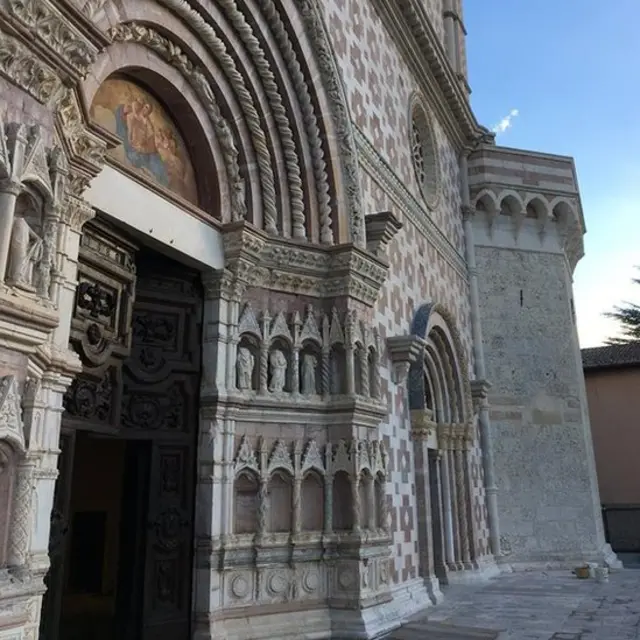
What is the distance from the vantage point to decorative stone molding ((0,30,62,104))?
3.29 metres

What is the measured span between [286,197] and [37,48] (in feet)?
11.8

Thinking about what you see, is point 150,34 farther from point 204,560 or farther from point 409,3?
point 409,3

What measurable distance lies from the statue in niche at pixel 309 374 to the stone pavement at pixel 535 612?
7.70ft

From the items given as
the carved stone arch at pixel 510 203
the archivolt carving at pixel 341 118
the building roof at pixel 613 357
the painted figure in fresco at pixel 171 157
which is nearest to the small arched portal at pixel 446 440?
the archivolt carving at pixel 341 118

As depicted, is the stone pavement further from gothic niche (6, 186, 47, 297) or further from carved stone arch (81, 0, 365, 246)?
gothic niche (6, 186, 47, 297)

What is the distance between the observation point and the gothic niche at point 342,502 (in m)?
6.26

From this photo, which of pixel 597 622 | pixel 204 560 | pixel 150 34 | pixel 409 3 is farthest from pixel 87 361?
pixel 409 3

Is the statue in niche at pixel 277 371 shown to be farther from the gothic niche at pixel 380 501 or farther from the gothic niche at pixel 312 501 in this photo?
the gothic niche at pixel 380 501

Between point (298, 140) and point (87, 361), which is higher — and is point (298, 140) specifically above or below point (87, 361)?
above

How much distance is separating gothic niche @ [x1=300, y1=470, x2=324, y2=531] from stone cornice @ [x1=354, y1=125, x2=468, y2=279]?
390 cm

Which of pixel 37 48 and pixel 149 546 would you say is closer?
pixel 37 48

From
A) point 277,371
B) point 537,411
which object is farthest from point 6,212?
point 537,411

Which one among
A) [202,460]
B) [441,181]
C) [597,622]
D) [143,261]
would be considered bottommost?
[597,622]

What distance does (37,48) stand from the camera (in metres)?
3.41
